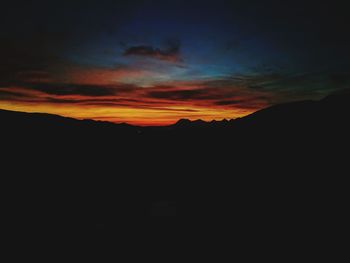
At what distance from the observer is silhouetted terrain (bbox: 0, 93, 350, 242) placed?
54.6ft

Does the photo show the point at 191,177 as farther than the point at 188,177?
No

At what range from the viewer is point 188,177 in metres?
29.2

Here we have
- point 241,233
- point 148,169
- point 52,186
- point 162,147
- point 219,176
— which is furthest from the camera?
point 162,147

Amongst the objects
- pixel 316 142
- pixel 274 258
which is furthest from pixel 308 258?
pixel 316 142

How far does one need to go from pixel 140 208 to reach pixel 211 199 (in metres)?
6.03

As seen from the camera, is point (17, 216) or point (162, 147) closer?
point (17, 216)

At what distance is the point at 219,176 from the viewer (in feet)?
88.2

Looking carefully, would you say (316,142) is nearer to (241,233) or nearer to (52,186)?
(241,233)

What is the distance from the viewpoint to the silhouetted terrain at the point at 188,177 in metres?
16.7

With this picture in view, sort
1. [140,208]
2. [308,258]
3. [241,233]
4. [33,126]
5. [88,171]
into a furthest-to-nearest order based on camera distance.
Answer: [33,126], [88,171], [140,208], [241,233], [308,258]

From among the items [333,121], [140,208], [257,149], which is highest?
[333,121]

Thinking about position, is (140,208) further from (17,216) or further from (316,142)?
(316,142)

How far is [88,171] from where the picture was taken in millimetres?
30078

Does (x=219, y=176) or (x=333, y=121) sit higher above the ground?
(x=333, y=121)
